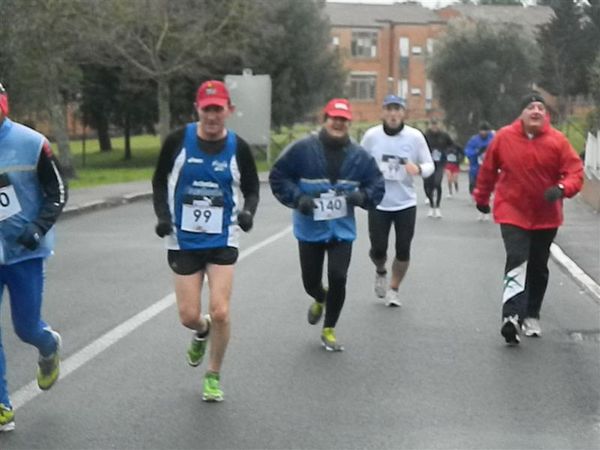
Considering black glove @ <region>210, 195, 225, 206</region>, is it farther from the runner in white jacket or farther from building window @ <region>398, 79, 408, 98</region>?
building window @ <region>398, 79, 408, 98</region>

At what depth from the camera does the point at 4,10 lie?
81.1ft

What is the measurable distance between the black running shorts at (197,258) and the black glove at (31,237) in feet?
3.40

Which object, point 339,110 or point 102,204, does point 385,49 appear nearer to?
point 102,204

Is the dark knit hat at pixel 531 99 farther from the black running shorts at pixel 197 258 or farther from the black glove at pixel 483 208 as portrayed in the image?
the black running shorts at pixel 197 258

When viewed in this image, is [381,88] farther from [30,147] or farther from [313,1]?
[30,147]

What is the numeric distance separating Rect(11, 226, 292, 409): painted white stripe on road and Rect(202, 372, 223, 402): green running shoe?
1016 mm

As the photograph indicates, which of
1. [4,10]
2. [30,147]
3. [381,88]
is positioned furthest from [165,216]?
[381,88]

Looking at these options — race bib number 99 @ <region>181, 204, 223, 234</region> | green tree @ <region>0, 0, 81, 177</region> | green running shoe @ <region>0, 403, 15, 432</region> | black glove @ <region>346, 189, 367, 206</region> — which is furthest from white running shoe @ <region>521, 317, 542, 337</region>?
green tree @ <region>0, 0, 81, 177</region>

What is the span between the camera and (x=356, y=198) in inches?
353

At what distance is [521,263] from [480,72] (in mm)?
51655

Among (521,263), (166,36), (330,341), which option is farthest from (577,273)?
(166,36)

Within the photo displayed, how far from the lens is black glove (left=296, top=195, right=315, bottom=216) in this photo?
349 inches

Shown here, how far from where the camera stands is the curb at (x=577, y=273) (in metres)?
12.9

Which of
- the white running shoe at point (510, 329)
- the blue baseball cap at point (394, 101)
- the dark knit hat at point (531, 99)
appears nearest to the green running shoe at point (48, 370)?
the white running shoe at point (510, 329)
